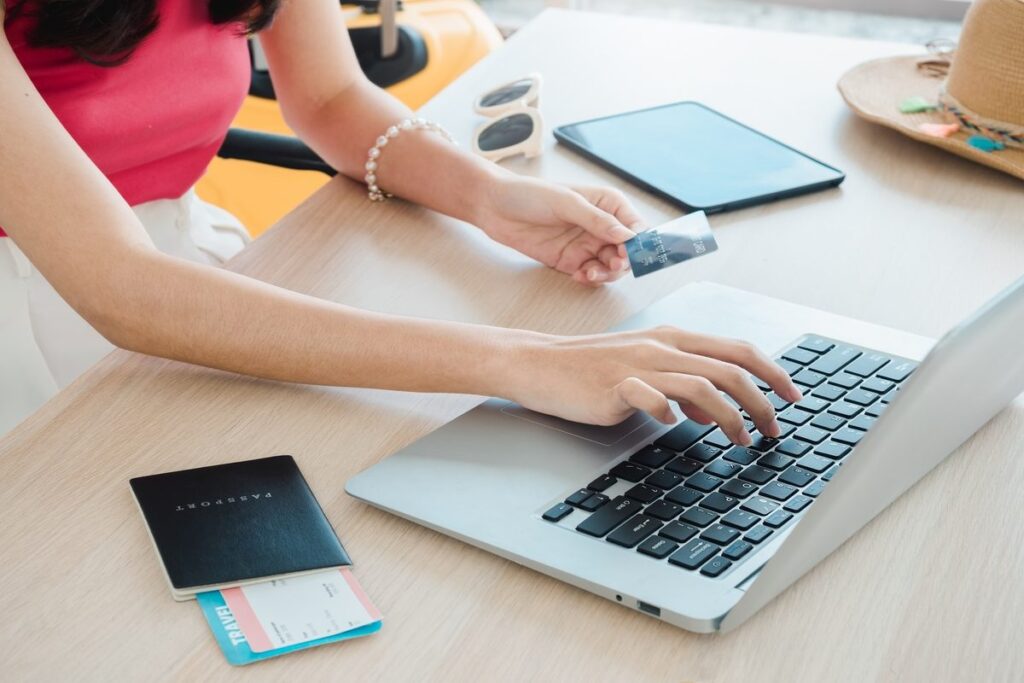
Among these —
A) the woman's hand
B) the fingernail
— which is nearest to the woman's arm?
the fingernail

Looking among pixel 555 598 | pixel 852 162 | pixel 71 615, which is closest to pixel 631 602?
pixel 555 598

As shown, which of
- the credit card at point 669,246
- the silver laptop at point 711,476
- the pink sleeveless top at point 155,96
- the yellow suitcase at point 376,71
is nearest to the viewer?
the silver laptop at point 711,476

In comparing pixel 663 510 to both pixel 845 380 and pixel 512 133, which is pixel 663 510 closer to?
pixel 845 380

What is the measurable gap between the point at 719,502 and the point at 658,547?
0.07 m

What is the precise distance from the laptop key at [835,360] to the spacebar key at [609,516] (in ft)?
0.79

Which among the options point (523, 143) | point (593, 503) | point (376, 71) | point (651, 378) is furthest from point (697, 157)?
point (376, 71)

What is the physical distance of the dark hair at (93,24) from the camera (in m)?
1.05

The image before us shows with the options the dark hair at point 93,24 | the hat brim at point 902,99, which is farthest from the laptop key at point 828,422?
the dark hair at point 93,24

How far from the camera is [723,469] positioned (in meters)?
0.76

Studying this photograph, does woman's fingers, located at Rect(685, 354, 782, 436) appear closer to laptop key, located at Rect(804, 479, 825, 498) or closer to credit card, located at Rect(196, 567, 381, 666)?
laptop key, located at Rect(804, 479, 825, 498)

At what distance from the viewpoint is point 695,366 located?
791 millimetres

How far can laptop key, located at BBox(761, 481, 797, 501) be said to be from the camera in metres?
0.73

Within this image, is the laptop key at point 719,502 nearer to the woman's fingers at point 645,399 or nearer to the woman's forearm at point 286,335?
the woman's fingers at point 645,399

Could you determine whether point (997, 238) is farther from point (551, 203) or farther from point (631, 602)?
point (631, 602)
